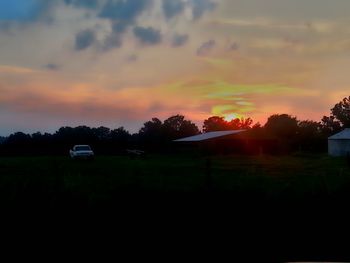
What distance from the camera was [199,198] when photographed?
8680mm

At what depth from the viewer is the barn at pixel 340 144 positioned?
5803 centimetres

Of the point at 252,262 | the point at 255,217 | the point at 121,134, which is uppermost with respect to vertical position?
the point at 121,134

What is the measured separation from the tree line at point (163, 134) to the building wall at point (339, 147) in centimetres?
552

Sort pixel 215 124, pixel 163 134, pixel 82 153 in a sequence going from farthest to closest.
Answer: pixel 215 124, pixel 163 134, pixel 82 153

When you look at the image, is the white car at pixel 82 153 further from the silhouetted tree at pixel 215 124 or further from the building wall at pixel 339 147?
the silhouetted tree at pixel 215 124

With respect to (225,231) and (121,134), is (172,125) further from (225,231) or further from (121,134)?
(225,231)

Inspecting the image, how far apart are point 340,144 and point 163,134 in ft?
117

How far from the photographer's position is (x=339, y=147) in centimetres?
5912

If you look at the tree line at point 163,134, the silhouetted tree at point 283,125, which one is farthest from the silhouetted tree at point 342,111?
the silhouetted tree at point 283,125

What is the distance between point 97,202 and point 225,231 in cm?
219

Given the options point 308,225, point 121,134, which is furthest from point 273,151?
point 308,225

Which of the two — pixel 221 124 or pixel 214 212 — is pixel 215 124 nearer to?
pixel 221 124

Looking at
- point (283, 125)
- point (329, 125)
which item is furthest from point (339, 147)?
point (329, 125)

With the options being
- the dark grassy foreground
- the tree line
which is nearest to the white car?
the tree line
